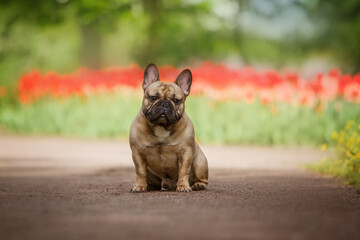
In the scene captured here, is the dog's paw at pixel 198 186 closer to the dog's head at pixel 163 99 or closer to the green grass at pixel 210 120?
the dog's head at pixel 163 99

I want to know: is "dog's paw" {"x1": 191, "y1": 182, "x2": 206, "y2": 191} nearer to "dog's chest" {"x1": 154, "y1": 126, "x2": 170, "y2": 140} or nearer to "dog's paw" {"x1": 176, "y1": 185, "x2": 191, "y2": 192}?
"dog's paw" {"x1": 176, "y1": 185, "x2": 191, "y2": 192}

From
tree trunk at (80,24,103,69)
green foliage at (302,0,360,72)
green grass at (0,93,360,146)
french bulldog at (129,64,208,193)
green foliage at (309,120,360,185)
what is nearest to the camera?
french bulldog at (129,64,208,193)

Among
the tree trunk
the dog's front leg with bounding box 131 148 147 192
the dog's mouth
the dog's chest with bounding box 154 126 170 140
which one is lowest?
the dog's front leg with bounding box 131 148 147 192

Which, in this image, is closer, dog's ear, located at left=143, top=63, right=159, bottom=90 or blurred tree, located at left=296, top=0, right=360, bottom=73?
dog's ear, located at left=143, top=63, right=159, bottom=90

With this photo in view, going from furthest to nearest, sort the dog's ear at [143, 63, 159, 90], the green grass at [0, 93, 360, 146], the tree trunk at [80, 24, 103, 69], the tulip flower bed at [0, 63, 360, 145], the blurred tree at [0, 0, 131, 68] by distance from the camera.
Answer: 1. the tree trunk at [80, 24, 103, 69]
2. the blurred tree at [0, 0, 131, 68]
3. the tulip flower bed at [0, 63, 360, 145]
4. the green grass at [0, 93, 360, 146]
5. the dog's ear at [143, 63, 159, 90]

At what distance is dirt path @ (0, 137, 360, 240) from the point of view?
436 centimetres

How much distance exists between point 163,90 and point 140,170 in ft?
2.96

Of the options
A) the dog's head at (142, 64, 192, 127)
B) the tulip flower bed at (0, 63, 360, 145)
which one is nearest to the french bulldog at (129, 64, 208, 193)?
the dog's head at (142, 64, 192, 127)

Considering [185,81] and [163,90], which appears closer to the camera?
[163,90]

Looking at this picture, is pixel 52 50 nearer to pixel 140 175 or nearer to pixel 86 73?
pixel 86 73

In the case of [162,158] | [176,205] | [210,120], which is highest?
[210,120]

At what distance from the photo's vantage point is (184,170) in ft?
21.0

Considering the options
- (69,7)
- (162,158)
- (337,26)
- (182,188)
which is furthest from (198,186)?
(337,26)

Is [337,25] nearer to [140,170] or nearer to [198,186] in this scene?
[198,186]
